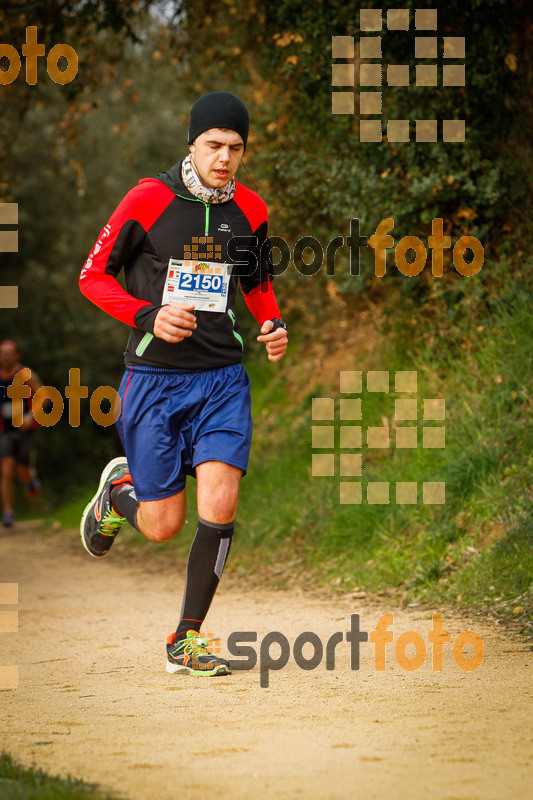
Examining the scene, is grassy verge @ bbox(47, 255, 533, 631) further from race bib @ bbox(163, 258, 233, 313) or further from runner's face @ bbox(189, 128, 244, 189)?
runner's face @ bbox(189, 128, 244, 189)

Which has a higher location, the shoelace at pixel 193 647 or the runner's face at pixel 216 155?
the runner's face at pixel 216 155

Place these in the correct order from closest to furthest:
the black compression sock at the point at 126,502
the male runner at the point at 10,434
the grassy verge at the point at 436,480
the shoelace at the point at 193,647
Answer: the shoelace at the point at 193,647, the black compression sock at the point at 126,502, the grassy verge at the point at 436,480, the male runner at the point at 10,434

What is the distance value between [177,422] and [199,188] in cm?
111

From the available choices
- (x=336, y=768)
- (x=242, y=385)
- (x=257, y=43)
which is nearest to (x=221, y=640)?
(x=242, y=385)

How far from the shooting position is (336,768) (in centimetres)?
315

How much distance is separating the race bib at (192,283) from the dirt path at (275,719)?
5.75ft

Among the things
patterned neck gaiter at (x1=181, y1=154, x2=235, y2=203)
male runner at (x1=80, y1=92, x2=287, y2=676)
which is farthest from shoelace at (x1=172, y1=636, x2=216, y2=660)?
patterned neck gaiter at (x1=181, y1=154, x2=235, y2=203)

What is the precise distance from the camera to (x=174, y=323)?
4449 mm

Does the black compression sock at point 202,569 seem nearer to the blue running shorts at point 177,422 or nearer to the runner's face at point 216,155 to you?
the blue running shorts at point 177,422

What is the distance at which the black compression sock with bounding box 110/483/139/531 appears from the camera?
5.14m

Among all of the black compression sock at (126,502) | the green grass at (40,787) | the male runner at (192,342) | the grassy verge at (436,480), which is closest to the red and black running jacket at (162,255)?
the male runner at (192,342)

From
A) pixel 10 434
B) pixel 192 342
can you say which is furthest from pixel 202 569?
pixel 10 434

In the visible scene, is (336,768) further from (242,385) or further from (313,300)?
(313,300)

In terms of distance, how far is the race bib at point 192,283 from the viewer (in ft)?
15.3
